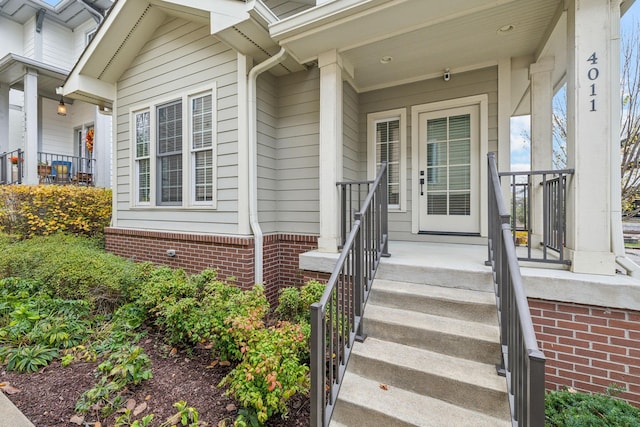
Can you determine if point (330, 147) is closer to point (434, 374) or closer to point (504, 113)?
point (504, 113)

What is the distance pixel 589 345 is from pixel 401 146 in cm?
319

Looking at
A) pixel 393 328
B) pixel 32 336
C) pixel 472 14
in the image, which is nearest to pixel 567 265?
pixel 393 328

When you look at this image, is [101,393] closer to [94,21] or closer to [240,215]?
[240,215]

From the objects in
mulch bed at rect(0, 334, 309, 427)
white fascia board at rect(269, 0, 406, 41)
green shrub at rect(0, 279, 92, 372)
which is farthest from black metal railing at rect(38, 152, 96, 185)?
white fascia board at rect(269, 0, 406, 41)

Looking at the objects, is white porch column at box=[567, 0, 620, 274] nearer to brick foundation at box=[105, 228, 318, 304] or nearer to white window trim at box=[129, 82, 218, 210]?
brick foundation at box=[105, 228, 318, 304]

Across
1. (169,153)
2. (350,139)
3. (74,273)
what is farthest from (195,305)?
(350,139)

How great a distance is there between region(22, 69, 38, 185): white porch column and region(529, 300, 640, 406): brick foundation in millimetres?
9961

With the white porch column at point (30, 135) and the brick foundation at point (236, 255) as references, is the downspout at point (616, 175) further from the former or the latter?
the white porch column at point (30, 135)

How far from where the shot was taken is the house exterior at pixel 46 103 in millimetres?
7367

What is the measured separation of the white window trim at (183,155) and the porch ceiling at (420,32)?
Result: 1619mm

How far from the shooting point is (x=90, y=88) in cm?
518

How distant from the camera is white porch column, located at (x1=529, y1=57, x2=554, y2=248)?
3.81 m

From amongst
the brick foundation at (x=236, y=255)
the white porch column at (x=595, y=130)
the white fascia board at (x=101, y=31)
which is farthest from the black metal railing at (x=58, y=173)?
the white porch column at (x=595, y=130)

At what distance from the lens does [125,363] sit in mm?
2488
